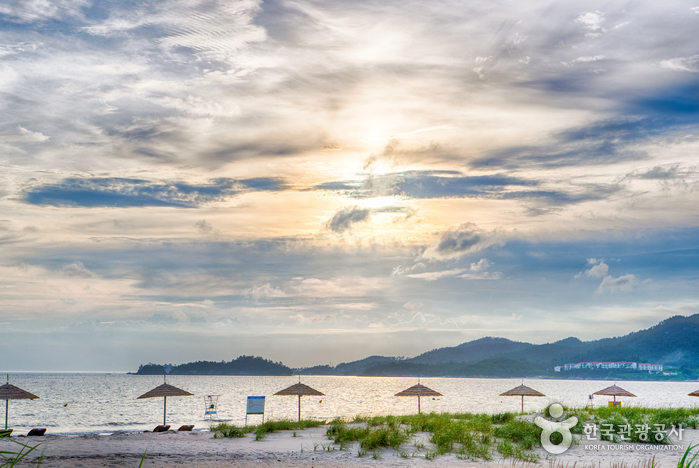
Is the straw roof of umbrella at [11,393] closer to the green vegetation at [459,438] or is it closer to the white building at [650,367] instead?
the green vegetation at [459,438]

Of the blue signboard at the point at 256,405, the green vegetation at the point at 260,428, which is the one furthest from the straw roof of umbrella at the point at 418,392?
the blue signboard at the point at 256,405

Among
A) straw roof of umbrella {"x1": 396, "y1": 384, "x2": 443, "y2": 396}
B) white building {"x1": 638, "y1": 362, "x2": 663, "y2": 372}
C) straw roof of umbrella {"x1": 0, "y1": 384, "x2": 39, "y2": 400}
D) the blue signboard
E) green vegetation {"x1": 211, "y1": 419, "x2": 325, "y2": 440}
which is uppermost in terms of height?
straw roof of umbrella {"x1": 0, "y1": 384, "x2": 39, "y2": 400}

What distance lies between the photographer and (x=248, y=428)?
842 inches

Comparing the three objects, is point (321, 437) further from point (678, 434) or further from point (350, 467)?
point (678, 434)

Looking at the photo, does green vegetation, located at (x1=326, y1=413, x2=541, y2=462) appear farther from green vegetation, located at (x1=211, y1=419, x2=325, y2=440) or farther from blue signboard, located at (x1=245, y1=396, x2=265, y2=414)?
blue signboard, located at (x1=245, y1=396, x2=265, y2=414)

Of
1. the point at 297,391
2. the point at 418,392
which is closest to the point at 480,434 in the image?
the point at 418,392

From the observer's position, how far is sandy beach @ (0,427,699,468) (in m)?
14.4

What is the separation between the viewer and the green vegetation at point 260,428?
805 inches

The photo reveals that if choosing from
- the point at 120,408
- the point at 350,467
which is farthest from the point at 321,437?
the point at 120,408

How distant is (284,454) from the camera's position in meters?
16.0

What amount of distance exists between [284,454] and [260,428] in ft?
16.6

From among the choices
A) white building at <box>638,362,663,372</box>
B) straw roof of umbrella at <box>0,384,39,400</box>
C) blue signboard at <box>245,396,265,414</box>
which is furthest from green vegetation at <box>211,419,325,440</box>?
white building at <box>638,362,663,372</box>

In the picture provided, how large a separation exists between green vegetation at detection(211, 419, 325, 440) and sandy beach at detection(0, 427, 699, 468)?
2.37ft

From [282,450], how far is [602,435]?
33.1 feet
